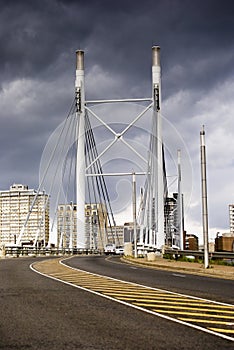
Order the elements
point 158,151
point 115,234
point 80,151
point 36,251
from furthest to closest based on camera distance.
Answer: point 115,234
point 36,251
point 80,151
point 158,151

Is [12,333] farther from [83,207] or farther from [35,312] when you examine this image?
[83,207]

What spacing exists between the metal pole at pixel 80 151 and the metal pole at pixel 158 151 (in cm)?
719

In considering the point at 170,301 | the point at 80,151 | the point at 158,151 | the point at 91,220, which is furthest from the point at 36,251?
the point at 170,301

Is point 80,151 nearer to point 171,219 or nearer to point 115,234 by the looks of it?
point 171,219

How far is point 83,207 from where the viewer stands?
197ft

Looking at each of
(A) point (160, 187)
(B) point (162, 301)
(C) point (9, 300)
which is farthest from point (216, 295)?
(A) point (160, 187)

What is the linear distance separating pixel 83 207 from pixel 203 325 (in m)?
49.3

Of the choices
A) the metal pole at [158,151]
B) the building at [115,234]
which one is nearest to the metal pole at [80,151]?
the metal pole at [158,151]

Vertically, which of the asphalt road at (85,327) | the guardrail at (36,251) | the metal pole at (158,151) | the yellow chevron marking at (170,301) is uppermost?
the metal pole at (158,151)

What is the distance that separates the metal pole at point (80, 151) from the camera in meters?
60.2

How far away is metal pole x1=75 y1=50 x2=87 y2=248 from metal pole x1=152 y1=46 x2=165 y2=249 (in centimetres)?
719

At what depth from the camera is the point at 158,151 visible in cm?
5938

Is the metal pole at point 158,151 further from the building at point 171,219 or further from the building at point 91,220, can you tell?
the building at point 171,219

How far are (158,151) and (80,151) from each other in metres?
7.70
